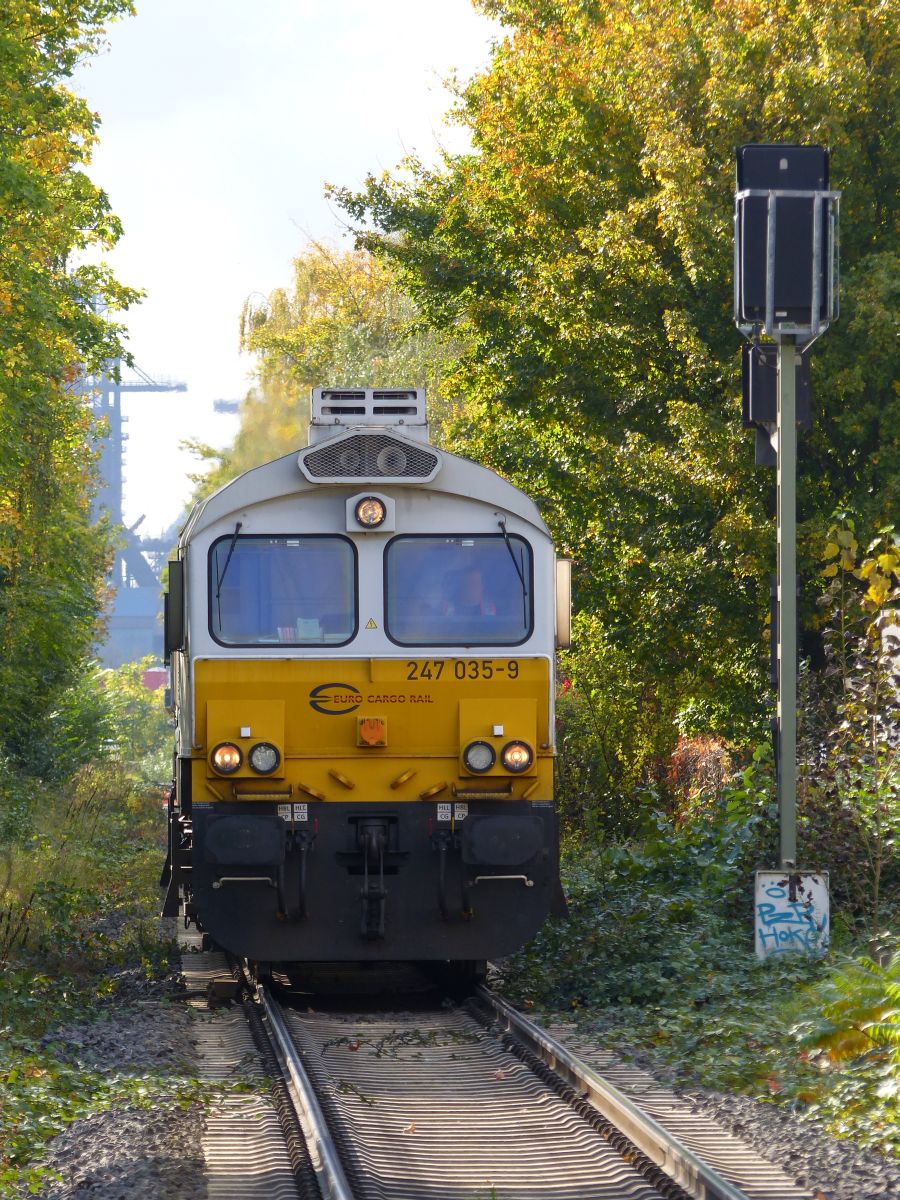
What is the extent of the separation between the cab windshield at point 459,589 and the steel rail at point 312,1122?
8.52 feet

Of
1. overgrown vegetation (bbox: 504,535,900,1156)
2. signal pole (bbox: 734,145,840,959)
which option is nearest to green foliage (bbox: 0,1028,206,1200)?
overgrown vegetation (bbox: 504,535,900,1156)

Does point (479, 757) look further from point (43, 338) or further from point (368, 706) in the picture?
point (43, 338)

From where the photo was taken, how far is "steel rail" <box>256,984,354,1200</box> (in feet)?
19.7

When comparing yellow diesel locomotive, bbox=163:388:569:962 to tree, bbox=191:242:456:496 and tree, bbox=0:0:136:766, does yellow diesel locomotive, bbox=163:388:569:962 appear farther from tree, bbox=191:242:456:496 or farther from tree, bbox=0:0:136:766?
A: tree, bbox=191:242:456:496

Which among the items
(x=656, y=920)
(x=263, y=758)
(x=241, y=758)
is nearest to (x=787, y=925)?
(x=656, y=920)

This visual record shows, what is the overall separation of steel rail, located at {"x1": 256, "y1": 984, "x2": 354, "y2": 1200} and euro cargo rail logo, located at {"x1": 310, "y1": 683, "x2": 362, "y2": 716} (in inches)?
74.2

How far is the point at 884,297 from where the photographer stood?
14.3m

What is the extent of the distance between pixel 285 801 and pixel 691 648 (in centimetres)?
845

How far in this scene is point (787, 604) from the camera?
32.4ft

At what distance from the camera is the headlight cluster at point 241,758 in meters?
9.74

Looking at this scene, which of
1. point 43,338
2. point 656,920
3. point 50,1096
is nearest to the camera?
point 50,1096

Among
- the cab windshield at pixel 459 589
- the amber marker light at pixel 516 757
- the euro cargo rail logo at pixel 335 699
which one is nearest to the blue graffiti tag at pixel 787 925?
the amber marker light at pixel 516 757

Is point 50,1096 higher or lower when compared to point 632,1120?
lower

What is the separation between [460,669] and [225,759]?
5.18ft
